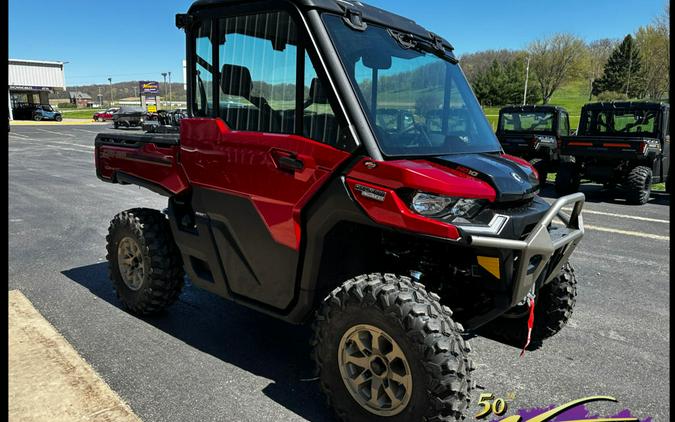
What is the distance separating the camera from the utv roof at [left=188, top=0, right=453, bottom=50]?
282cm

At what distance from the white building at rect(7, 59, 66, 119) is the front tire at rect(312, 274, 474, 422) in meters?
65.5

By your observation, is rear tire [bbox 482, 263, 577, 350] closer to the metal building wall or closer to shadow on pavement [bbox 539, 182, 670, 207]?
shadow on pavement [bbox 539, 182, 670, 207]

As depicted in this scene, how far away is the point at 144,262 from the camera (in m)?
3.99

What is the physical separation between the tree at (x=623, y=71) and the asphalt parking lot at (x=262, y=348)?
6838 centimetres

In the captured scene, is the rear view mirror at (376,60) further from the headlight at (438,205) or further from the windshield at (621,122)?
the windshield at (621,122)

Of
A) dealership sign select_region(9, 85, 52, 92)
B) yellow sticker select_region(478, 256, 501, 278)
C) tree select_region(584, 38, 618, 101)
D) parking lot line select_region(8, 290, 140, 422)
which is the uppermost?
tree select_region(584, 38, 618, 101)

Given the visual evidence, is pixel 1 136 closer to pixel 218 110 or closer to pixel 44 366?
pixel 218 110

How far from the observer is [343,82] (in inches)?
107

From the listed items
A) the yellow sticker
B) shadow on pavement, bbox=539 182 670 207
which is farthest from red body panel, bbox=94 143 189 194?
shadow on pavement, bbox=539 182 670 207

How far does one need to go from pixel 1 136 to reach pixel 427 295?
200cm

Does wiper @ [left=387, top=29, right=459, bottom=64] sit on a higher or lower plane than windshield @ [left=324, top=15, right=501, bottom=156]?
higher

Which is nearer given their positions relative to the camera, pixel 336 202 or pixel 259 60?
pixel 336 202

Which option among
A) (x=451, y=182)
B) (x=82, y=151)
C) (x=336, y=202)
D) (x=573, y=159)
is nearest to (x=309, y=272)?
(x=336, y=202)

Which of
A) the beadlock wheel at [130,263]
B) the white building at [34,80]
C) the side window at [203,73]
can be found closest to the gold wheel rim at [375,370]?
the side window at [203,73]
